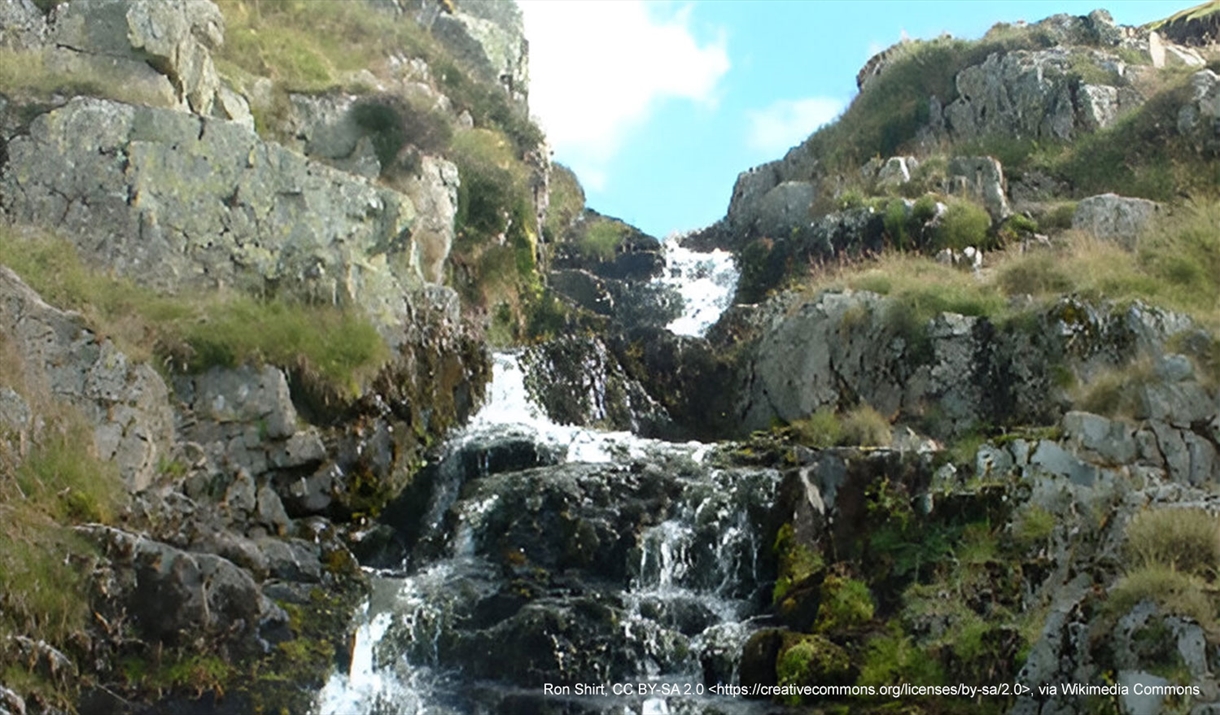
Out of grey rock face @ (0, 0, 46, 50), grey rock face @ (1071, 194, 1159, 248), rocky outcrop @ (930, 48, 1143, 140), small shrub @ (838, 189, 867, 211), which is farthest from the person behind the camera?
rocky outcrop @ (930, 48, 1143, 140)

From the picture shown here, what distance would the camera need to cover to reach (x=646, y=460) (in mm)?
16422

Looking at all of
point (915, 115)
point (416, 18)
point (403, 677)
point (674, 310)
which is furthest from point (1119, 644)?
point (416, 18)

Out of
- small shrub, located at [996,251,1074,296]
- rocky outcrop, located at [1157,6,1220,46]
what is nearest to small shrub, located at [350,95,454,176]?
small shrub, located at [996,251,1074,296]

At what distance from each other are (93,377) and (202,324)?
7.08 ft

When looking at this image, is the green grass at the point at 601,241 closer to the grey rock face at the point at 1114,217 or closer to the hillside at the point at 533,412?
the hillside at the point at 533,412

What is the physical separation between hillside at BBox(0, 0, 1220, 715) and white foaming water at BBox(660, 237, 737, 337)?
Answer: 1.72 feet

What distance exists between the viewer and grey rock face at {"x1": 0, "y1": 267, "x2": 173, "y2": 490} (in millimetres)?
13539

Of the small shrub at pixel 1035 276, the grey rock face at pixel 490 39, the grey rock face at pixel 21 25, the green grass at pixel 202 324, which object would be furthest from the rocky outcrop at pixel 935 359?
the grey rock face at pixel 490 39

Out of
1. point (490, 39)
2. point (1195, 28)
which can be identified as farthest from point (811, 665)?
point (1195, 28)

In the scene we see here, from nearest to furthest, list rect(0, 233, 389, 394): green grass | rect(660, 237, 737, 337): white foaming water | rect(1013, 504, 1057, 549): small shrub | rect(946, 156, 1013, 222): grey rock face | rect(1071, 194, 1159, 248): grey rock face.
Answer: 1. rect(1013, 504, 1057, 549): small shrub
2. rect(0, 233, 389, 394): green grass
3. rect(1071, 194, 1159, 248): grey rock face
4. rect(946, 156, 1013, 222): grey rock face
5. rect(660, 237, 737, 337): white foaming water

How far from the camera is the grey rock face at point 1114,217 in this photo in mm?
20516

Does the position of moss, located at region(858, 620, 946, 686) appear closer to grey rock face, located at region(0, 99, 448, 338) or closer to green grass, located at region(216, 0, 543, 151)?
grey rock face, located at region(0, 99, 448, 338)

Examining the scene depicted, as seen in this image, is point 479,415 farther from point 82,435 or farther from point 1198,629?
point 1198,629

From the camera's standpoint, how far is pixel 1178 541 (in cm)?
1073
